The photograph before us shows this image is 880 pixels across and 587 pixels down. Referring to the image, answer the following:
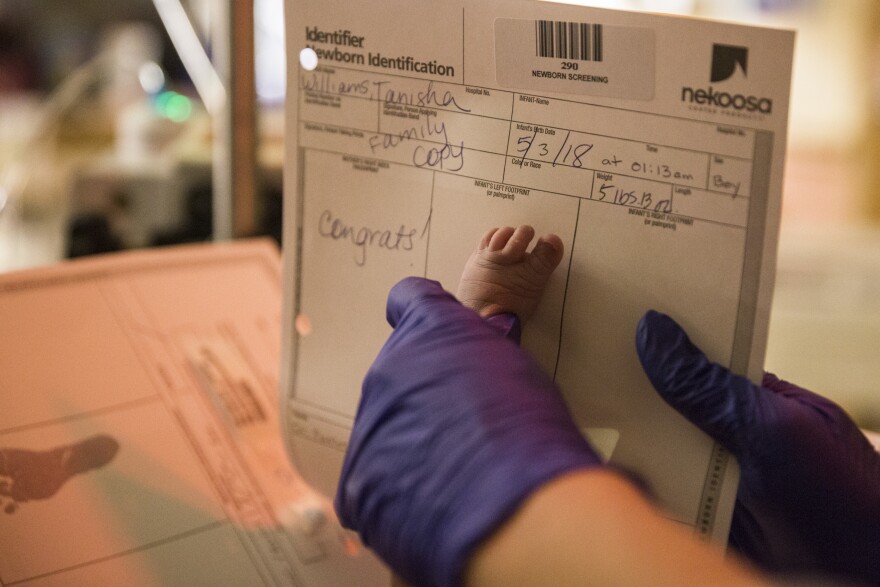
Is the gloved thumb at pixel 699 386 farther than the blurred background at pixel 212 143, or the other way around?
the blurred background at pixel 212 143

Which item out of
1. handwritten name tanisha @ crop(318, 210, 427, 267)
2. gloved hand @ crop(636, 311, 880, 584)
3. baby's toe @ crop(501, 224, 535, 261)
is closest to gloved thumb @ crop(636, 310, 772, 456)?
gloved hand @ crop(636, 311, 880, 584)

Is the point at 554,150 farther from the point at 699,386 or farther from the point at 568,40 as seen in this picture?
the point at 699,386

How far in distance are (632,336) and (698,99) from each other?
0.63 feet

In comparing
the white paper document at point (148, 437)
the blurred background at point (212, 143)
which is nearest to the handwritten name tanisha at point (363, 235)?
the white paper document at point (148, 437)

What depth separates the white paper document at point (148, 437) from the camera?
667 millimetres

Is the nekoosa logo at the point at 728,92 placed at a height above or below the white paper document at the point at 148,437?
above

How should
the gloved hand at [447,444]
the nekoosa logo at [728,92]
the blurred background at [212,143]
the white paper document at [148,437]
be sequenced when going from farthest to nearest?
the blurred background at [212,143] < the white paper document at [148,437] < the nekoosa logo at [728,92] < the gloved hand at [447,444]

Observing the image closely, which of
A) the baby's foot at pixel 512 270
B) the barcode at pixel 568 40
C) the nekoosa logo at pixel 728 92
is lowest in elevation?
the baby's foot at pixel 512 270

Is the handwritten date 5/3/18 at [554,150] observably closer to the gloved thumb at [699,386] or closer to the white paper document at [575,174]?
the white paper document at [575,174]

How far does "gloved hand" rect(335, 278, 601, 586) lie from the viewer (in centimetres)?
43

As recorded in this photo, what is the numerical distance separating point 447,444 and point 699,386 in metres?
0.24

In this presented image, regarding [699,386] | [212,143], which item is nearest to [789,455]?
[699,386]

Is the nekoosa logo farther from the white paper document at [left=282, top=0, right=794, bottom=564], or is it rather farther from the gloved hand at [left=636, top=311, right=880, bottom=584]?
the gloved hand at [left=636, top=311, right=880, bottom=584]

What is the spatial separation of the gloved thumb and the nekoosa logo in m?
0.16
